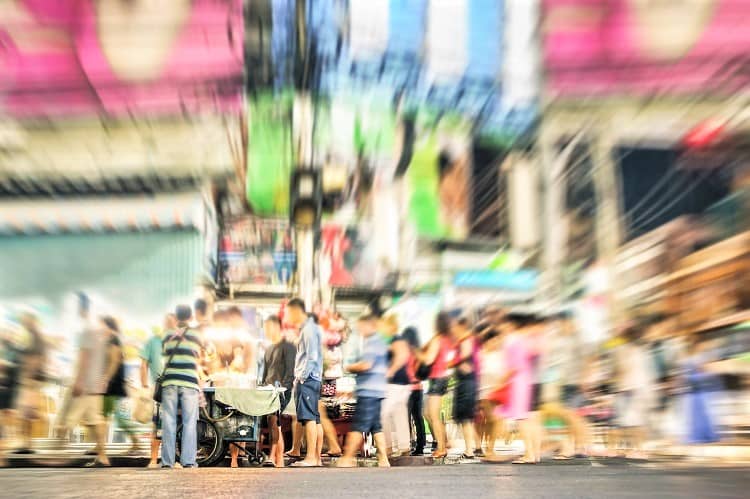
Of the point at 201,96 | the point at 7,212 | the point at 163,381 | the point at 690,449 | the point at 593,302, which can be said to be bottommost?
the point at 690,449

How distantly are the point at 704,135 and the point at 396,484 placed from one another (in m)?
7.81

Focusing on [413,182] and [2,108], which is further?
[413,182]

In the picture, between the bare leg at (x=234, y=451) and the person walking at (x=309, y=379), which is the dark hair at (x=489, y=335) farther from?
the bare leg at (x=234, y=451)

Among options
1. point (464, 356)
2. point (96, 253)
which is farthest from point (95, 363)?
point (96, 253)

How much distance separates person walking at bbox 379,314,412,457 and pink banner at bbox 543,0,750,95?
4608 mm

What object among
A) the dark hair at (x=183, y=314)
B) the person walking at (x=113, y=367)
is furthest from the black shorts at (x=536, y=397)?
the person walking at (x=113, y=367)

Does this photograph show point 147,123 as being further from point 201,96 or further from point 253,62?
point 253,62

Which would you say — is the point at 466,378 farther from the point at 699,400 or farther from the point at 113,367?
the point at 113,367

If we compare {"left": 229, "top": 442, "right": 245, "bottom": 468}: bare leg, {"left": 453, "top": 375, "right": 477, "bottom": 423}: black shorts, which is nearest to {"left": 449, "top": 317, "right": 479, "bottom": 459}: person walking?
{"left": 453, "top": 375, "right": 477, "bottom": 423}: black shorts

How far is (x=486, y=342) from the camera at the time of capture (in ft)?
29.7

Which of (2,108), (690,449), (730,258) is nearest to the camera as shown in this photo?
(690,449)

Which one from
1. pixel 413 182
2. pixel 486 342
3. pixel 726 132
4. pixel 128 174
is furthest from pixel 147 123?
pixel 726 132

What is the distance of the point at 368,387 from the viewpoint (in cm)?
709

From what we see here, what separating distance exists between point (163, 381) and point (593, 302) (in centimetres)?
629
